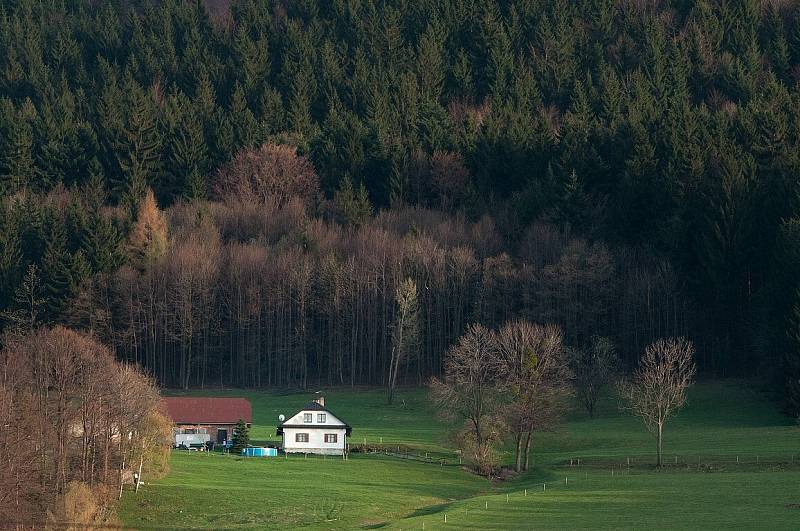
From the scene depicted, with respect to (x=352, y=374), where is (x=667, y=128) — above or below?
above

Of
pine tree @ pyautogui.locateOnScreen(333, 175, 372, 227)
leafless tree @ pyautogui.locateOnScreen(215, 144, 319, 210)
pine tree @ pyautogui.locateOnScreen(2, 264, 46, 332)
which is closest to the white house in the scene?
pine tree @ pyautogui.locateOnScreen(2, 264, 46, 332)

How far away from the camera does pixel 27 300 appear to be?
13125cm

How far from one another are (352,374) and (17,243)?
119 feet

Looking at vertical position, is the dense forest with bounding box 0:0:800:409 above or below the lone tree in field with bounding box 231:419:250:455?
above

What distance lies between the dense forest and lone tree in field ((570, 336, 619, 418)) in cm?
977

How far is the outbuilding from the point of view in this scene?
106875 millimetres

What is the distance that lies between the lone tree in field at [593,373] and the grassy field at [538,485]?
10.9 ft

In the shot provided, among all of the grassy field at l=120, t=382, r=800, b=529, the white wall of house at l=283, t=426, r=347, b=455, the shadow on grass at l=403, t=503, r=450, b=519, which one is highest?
the white wall of house at l=283, t=426, r=347, b=455

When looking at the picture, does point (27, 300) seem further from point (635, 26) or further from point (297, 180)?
point (635, 26)

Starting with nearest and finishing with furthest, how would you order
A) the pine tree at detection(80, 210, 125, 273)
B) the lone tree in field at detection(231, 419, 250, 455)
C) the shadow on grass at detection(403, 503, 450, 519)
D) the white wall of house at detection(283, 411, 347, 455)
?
the shadow on grass at detection(403, 503, 450, 519) → the lone tree in field at detection(231, 419, 250, 455) → the white wall of house at detection(283, 411, 347, 455) → the pine tree at detection(80, 210, 125, 273)

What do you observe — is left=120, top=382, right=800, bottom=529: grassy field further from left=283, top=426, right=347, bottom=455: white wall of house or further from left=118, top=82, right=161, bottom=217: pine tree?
left=118, top=82, right=161, bottom=217: pine tree

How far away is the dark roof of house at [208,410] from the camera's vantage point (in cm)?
10712

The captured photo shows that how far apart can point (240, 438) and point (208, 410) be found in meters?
9.39

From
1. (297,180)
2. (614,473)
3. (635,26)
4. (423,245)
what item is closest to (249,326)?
(423,245)
